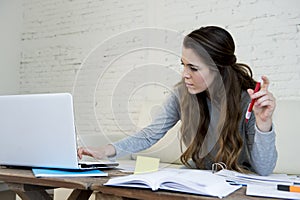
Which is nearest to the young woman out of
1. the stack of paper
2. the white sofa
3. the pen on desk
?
the stack of paper

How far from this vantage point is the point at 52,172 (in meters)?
1.06

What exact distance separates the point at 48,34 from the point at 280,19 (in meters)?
2.13

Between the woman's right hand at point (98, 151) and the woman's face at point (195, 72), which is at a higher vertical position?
the woman's face at point (195, 72)

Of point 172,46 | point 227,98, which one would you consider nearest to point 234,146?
point 227,98

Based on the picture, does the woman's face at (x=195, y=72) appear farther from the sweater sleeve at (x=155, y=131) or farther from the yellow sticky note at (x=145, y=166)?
the yellow sticky note at (x=145, y=166)

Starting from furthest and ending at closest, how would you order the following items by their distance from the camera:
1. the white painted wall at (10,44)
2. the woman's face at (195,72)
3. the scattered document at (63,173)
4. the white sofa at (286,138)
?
the white painted wall at (10,44) < the white sofa at (286,138) < the woman's face at (195,72) < the scattered document at (63,173)

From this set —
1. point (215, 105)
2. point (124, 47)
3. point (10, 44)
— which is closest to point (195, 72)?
point (215, 105)

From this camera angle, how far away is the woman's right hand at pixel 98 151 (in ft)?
4.07

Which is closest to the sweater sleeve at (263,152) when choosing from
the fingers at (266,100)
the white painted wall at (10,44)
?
the fingers at (266,100)

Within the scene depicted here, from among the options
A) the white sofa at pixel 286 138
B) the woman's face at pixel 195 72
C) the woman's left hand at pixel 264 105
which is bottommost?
the white sofa at pixel 286 138

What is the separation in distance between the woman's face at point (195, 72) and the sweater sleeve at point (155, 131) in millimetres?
171

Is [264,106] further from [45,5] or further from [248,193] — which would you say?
[45,5]

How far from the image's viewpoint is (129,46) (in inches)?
73.9

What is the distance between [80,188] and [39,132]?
26cm
